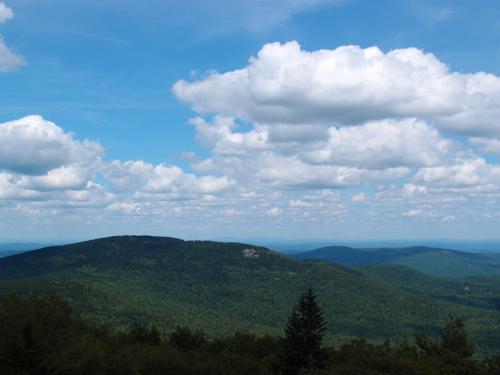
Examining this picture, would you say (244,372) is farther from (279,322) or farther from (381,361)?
(279,322)

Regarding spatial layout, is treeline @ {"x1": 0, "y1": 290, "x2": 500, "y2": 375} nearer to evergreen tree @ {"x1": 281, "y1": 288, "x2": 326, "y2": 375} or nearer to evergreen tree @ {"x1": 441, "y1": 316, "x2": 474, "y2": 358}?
evergreen tree @ {"x1": 281, "y1": 288, "x2": 326, "y2": 375}

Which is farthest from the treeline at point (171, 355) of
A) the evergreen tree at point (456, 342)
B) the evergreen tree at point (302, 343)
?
the evergreen tree at point (456, 342)

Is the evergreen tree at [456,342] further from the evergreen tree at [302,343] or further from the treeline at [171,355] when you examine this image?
the evergreen tree at [302,343]

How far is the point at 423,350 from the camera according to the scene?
85875 mm

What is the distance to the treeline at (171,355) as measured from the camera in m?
41.1

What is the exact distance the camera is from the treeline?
4106 cm

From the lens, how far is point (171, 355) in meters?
66.8

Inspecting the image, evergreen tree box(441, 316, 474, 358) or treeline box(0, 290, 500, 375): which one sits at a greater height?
treeline box(0, 290, 500, 375)

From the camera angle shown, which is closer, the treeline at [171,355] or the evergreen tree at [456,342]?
the treeline at [171,355]

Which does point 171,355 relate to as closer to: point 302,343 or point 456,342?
point 302,343

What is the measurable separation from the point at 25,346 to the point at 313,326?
37084 millimetres

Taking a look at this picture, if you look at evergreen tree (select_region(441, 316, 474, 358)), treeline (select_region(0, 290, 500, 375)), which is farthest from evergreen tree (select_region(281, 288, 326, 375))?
evergreen tree (select_region(441, 316, 474, 358))

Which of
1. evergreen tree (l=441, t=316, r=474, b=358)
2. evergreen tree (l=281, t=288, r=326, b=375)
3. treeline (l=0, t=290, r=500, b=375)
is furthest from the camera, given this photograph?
evergreen tree (l=441, t=316, r=474, b=358)

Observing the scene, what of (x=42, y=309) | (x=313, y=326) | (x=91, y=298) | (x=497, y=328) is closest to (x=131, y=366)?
(x=42, y=309)
